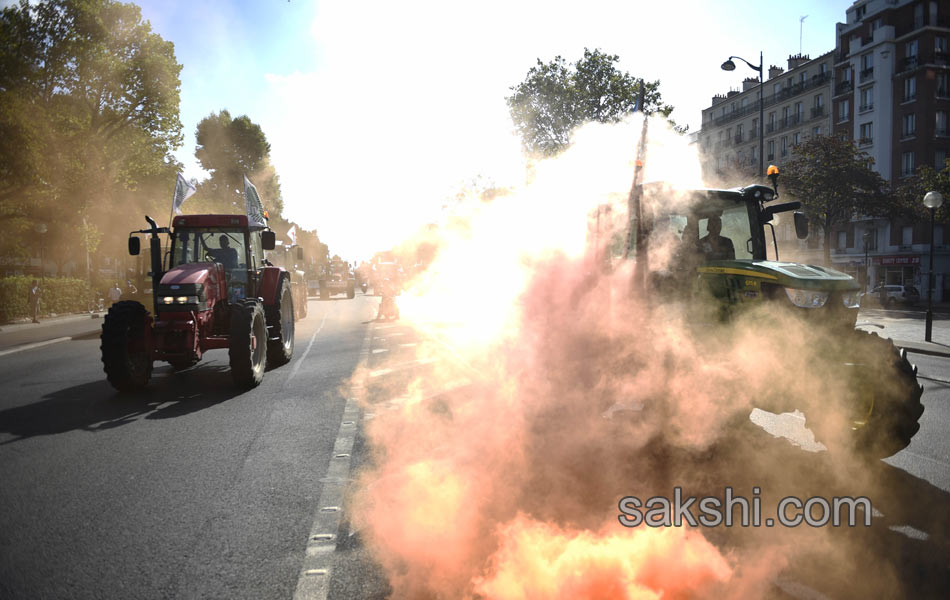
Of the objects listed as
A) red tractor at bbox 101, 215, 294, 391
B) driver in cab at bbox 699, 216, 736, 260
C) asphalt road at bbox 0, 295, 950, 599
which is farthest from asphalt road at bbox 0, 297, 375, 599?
driver in cab at bbox 699, 216, 736, 260

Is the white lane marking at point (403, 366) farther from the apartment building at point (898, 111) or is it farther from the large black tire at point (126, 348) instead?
Answer: the apartment building at point (898, 111)

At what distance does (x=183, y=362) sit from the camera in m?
8.30

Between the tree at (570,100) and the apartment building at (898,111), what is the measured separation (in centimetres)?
1765

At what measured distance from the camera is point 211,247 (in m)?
10.2

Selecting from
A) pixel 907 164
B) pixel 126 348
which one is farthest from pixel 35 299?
pixel 907 164

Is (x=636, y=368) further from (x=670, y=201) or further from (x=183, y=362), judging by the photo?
(x=183, y=362)

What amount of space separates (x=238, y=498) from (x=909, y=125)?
51.7 metres

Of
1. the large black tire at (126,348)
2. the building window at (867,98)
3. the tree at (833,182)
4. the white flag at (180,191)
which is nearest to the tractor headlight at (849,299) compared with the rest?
the large black tire at (126,348)

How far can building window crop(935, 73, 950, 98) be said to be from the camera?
42219mm

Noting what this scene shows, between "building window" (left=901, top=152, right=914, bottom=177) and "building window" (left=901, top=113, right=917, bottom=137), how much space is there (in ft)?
4.55

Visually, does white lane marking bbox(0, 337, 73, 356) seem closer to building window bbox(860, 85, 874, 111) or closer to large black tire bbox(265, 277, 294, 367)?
large black tire bbox(265, 277, 294, 367)

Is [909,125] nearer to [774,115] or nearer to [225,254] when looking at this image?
[774,115]

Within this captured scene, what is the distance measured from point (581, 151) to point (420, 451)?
4.50m

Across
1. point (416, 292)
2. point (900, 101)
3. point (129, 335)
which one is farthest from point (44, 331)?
point (900, 101)
